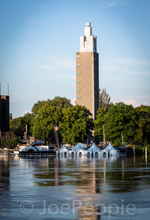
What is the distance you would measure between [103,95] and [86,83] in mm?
11393

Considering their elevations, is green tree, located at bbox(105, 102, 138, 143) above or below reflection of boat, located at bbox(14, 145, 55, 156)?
above

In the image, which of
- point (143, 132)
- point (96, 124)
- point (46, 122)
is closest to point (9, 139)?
point (46, 122)

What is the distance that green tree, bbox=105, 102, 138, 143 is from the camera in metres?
121

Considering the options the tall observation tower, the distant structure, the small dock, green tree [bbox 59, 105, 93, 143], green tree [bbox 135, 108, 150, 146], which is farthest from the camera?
the tall observation tower

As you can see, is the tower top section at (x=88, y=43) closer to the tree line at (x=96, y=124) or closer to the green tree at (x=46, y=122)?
the tree line at (x=96, y=124)

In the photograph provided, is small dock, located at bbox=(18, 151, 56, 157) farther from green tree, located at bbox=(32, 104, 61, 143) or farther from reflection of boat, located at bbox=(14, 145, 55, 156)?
green tree, located at bbox=(32, 104, 61, 143)

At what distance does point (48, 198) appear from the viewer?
76.7 ft

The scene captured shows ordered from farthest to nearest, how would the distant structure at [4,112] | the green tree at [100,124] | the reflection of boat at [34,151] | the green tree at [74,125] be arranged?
1. the distant structure at [4,112]
2. the green tree at [100,124]
3. the green tree at [74,125]
4. the reflection of boat at [34,151]

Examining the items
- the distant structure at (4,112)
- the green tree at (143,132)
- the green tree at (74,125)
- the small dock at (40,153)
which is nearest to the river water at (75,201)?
the small dock at (40,153)

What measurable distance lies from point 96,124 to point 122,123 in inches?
1155

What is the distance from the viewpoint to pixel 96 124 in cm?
15012

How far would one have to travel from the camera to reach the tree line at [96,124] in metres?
121

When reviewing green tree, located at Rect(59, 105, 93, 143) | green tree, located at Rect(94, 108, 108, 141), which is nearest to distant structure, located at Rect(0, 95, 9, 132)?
green tree, located at Rect(59, 105, 93, 143)

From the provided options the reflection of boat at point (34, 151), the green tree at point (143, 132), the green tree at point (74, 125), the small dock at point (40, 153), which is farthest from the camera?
the green tree at point (74, 125)
